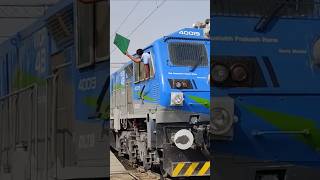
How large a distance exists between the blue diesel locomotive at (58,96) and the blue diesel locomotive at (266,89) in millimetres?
579

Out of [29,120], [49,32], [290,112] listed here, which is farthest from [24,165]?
[290,112]

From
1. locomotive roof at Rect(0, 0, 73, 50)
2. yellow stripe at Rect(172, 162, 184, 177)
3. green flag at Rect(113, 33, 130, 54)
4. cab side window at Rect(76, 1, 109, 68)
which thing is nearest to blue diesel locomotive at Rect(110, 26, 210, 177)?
yellow stripe at Rect(172, 162, 184, 177)

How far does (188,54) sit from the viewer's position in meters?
7.47

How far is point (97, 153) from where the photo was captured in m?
2.33

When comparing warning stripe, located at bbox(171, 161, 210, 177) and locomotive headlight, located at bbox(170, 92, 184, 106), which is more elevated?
locomotive headlight, located at bbox(170, 92, 184, 106)

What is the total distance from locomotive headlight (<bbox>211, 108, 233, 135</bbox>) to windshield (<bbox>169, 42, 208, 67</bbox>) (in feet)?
14.1

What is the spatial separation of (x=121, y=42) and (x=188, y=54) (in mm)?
5327

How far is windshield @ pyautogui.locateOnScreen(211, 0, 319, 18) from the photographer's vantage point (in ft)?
7.19

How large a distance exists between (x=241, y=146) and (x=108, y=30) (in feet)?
2.84

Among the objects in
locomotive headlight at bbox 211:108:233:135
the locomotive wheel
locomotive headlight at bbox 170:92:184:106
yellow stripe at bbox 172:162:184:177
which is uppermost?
locomotive headlight at bbox 170:92:184:106

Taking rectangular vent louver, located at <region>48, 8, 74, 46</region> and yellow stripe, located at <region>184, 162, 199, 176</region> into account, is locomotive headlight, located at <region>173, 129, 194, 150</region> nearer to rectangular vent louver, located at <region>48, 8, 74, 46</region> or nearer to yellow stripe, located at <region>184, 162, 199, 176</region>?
yellow stripe, located at <region>184, 162, 199, 176</region>

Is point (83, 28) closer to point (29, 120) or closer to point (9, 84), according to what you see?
point (29, 120)

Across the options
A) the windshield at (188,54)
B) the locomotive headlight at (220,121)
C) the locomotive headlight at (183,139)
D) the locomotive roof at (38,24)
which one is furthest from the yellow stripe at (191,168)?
the locomotive headlight at (220,121)

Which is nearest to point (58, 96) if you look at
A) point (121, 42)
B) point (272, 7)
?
point (121, 42)
